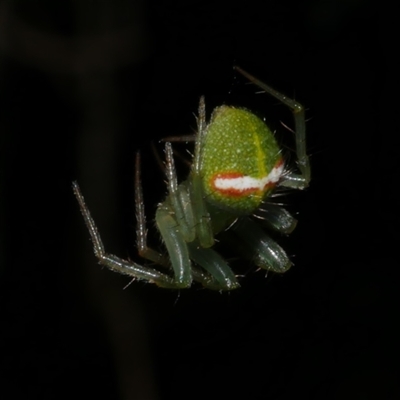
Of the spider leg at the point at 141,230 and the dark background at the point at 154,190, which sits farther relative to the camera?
the dark background at the point at 154,190

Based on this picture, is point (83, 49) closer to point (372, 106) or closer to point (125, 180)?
point (125, 180)

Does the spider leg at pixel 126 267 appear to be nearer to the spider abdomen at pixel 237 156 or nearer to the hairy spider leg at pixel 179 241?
the hairy spider leg at pixel 179 241

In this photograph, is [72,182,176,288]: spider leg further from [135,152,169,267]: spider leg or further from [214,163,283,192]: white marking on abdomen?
[214,163,283,192]: white marking on abdomen

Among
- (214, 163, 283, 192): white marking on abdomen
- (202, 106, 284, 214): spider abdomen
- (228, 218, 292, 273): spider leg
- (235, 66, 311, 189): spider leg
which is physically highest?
(235, 66, 311, 189): spider leg

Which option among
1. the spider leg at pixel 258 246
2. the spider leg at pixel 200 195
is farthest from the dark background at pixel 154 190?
the spider leg at pixel 200 195

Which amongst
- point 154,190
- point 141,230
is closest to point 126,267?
point 141,230

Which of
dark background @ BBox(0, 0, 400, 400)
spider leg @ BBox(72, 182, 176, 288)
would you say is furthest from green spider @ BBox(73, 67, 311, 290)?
dark background @ BBox(0, 0, 400, 400)

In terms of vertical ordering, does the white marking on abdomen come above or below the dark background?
below

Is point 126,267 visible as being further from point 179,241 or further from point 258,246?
point 258,246
